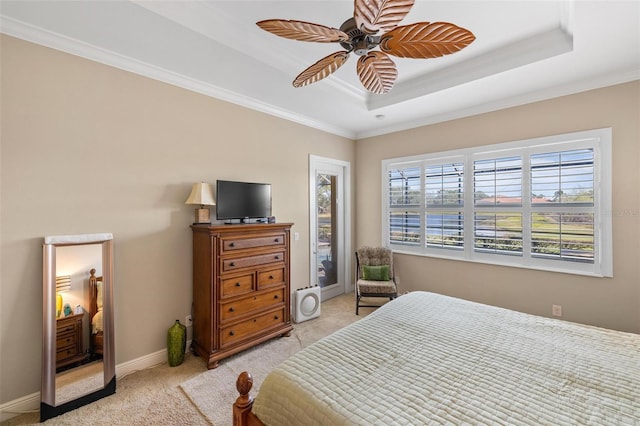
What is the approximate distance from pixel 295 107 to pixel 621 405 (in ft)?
11.8

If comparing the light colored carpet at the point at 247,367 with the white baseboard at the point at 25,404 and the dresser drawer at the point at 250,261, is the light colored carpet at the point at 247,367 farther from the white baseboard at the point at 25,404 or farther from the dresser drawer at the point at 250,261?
the dresser drawer at the point at 250,261

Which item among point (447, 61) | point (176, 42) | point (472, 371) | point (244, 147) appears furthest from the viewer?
point (244, 147)

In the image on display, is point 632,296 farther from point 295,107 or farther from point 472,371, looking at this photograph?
point 295,107

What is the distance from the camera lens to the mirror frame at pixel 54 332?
1.90m

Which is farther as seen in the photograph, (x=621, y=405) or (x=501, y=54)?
(x=501, y=54)

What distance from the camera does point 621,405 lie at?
1.09 m

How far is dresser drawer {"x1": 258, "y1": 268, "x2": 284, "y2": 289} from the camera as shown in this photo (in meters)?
2.87

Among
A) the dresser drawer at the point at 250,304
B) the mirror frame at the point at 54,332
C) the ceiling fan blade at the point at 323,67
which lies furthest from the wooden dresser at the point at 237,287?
the ceiling fan blade at the point at 323,67

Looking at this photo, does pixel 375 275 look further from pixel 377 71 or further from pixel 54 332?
pixel 54 332

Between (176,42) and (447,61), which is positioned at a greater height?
(447,61)

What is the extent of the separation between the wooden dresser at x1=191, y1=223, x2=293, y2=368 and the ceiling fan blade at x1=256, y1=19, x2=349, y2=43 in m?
1.67

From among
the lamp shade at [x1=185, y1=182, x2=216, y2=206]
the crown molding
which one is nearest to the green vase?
the lamp shade at [x1=185, y1=182, x2=216, y2=206]

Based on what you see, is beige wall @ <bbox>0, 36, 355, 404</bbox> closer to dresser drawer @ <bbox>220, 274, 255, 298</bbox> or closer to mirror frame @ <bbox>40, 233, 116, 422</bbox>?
mirror frame @ <bbox>40, 233, 116, 422</bbox>

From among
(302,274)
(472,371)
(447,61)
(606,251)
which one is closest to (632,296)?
(606,251)
